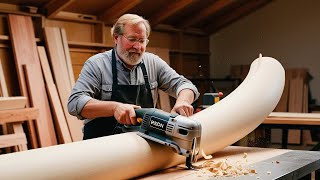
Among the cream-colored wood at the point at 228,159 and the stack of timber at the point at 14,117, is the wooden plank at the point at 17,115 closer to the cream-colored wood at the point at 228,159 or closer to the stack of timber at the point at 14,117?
the stack of timber at the point at 14,117

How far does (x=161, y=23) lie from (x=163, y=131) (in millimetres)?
5349

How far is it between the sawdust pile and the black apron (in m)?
0.57

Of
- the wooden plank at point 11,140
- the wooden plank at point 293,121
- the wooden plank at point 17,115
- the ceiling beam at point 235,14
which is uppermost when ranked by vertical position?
the ceiling beam at point 235,14

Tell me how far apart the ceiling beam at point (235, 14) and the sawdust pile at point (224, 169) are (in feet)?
19.2

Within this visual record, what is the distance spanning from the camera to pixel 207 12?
7055mm

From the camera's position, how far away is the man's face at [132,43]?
2377mm

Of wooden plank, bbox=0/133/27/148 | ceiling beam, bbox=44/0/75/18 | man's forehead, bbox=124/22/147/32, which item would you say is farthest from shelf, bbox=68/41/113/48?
man's forehead, bbox=124/22/147/32

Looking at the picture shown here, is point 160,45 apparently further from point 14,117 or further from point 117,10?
point 14,117

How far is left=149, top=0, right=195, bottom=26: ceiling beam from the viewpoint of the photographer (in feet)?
20.4

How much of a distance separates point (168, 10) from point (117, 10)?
3.29 feet

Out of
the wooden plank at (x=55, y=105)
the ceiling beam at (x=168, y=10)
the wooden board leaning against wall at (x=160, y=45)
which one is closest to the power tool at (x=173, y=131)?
the wooden plank at (x=55, y=105)

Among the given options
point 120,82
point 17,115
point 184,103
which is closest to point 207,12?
point 17,115

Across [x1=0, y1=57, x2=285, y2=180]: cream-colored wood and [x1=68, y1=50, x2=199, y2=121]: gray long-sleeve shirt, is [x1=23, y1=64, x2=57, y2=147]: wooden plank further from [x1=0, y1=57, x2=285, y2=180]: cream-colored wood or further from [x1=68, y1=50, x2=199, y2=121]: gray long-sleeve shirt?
[x1=0, y1=57, x2=285, y2=180]: cream-colored wood

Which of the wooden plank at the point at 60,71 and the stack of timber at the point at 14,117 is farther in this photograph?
the wooden plank at the point at 60,71
